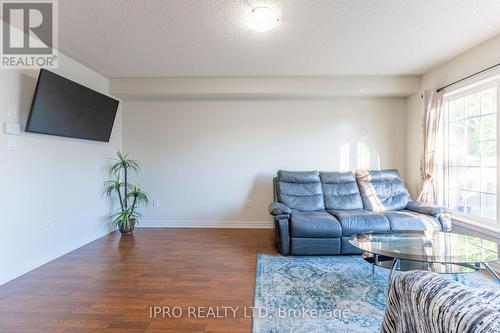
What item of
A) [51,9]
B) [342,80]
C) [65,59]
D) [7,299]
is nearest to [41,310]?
[7,299]

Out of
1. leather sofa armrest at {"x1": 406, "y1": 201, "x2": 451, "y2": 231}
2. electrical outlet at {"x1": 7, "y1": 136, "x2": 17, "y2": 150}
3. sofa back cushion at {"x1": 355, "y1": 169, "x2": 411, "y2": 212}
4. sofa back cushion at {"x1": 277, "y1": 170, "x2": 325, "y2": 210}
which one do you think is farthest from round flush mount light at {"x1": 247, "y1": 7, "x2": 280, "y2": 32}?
leather sofa armrest at {"x1": 406, "y1": 201, "x2": 451, "y2": 231}

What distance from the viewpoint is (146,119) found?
4.69m

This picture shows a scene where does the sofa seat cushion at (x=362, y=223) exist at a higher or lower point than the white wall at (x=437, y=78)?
lower

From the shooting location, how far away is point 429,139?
12.2 ft

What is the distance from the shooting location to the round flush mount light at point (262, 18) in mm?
2299

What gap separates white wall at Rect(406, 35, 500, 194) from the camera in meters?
2.92

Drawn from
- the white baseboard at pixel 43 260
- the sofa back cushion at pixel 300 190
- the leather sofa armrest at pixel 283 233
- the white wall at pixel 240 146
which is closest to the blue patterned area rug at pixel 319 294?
the leather sofa armrest at pixel 283 233

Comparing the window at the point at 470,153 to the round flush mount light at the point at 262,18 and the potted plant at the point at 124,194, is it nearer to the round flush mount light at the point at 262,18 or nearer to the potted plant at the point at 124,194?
the round flush mount light at the point at 262,18

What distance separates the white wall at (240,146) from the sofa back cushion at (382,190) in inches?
18.7

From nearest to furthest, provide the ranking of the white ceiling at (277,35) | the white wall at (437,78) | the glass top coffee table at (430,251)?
the glass top coffee table at (430,251), the white ceiling at (277,35), the white wall at (437,78)

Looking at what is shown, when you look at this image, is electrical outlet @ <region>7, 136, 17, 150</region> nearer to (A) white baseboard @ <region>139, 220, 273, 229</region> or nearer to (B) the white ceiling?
(B) the white ceiling

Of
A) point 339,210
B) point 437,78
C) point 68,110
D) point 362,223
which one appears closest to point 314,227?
point 362,223

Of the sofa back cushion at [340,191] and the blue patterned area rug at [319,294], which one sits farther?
the sofa back cushion at [340,191]

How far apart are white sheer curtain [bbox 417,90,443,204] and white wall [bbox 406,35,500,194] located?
213 millimetres
